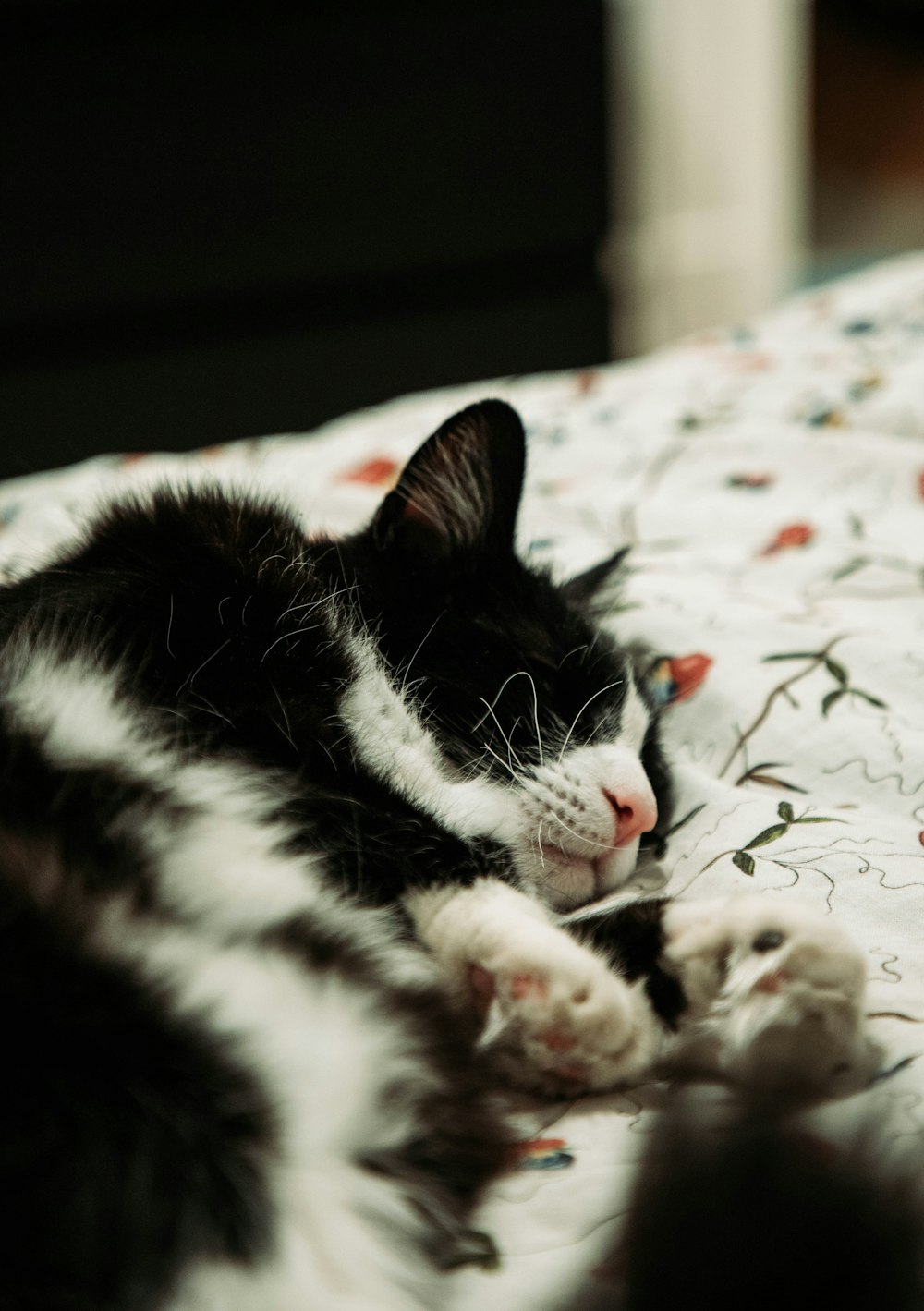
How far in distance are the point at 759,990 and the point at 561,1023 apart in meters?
0.12

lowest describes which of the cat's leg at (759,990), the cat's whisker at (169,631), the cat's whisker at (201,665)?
the cat's leg at (759,990)

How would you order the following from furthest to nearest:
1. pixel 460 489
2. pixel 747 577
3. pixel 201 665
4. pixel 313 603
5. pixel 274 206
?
pixel 274 206
pixel 747 577
pixel 460 489
pixel 313 603
pixel 201 665

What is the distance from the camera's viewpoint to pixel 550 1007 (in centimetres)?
63

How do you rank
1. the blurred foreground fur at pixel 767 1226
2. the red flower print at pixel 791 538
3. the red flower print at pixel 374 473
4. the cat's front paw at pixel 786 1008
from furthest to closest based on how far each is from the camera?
the red flower print at pixel 374 473
the red flower print at pixel 791 538
the cat's front paw at pixel 786 1008
the blurred foreground fur at pixel 767 1226

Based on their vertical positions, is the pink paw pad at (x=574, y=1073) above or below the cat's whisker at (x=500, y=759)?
below

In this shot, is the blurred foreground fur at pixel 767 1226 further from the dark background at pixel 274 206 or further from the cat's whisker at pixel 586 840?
the dark background at pixel 274 206

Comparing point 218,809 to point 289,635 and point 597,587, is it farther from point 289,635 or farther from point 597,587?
point 597,587

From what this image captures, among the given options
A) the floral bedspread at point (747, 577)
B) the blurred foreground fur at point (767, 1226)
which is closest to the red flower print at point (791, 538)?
the floral bedspread at point (747, 577)

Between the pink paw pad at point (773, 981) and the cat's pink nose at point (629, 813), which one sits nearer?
the pink paw pad at point (773, 981)

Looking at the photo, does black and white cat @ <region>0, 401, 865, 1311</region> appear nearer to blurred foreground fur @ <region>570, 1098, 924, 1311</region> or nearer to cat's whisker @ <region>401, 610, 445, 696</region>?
cat's whisker @ <region>401, 610, 445, 696</region>

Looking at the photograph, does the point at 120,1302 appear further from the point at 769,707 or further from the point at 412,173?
the point at 412,173

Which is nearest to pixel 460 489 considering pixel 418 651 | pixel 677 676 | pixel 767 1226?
pixel 418 651

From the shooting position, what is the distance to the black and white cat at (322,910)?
46cm

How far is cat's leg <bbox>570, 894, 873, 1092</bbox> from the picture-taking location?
1.94 ft
